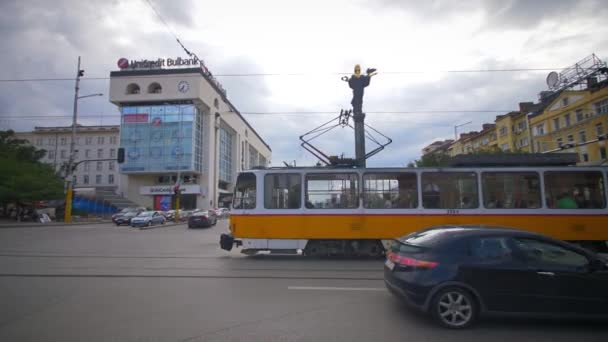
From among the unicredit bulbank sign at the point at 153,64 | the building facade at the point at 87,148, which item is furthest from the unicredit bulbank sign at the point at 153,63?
the building facade at the point at 87,148

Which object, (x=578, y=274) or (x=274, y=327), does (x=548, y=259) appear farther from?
(x=274, y=327)

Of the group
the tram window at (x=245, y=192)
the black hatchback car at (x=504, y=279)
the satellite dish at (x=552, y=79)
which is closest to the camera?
the black hatchback car at (x=504, y=279)

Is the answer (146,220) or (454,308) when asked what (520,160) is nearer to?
(454,308)

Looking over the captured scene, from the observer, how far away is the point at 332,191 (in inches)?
416

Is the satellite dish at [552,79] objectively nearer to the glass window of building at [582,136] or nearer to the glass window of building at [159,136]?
the glass window of building at [582,136]

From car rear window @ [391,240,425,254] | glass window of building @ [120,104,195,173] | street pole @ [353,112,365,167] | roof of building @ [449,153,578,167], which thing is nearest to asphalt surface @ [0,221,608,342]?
car rear window @ [391,240,425,254]

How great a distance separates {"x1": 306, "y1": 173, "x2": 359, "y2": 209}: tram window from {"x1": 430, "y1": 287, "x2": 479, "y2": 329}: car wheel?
586cm

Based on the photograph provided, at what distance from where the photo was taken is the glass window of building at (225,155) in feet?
225

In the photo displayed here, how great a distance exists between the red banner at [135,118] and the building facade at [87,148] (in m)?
23.1

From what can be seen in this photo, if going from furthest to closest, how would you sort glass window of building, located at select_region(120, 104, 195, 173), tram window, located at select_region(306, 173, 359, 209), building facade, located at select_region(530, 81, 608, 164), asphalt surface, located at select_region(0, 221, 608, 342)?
glass window of building, located at select_region(120, 104, 195, 173) < building facade, located at select_region(530, 81, 608, 164) < tram window, located at select_region(306, 173, 359, 209) < asphalt surface, located at select_region(0, 221, 608, 342)

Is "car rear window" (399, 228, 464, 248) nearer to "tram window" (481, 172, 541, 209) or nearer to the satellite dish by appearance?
"tram window" (481, 172, 541, 209)

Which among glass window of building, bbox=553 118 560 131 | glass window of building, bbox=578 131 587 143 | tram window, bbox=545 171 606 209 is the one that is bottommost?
tram window, bbox=545 171 606 209

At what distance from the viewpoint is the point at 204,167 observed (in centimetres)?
5972

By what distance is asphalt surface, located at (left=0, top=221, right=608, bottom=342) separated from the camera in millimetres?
4340
